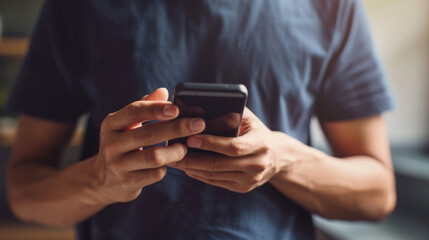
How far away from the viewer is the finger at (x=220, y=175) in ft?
0.86

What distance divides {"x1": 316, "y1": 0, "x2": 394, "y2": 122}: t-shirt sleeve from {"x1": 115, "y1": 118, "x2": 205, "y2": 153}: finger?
0.19 m

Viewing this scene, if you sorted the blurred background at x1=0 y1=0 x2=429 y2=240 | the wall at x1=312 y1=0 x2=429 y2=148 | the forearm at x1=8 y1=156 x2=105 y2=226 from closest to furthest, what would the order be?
1. the forearm at x1=8 y1=156 x2=105 y2=226
2. the blurred background at x1=0 y1=0 x2=429 y2=240
3. the wall at x1=312 y1=0 x2=429 y2=148

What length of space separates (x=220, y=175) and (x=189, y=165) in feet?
0.10

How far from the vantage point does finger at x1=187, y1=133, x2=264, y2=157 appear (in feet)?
0.78

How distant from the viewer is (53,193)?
1.19 ft

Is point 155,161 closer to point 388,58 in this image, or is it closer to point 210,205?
point 210,205

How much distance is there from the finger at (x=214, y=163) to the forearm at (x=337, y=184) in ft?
0.19

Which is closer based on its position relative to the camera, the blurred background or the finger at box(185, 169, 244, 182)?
the finger at box(185, 169, 244, 182)

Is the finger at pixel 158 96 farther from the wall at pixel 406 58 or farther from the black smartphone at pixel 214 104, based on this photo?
the wall at pixel 406 58

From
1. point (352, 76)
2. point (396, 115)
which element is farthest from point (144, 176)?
point (396, 115)

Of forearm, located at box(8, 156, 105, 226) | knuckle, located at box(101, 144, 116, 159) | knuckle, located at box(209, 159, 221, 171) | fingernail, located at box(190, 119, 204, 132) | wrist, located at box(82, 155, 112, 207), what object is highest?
fingernail, located at box(190, 119, 204, 132)

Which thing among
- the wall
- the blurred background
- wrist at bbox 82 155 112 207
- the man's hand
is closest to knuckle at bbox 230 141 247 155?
the man's hand

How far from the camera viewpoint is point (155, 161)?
229 millimetres

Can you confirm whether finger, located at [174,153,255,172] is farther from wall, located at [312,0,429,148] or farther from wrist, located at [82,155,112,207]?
wall, located at [312,0,429,148]
